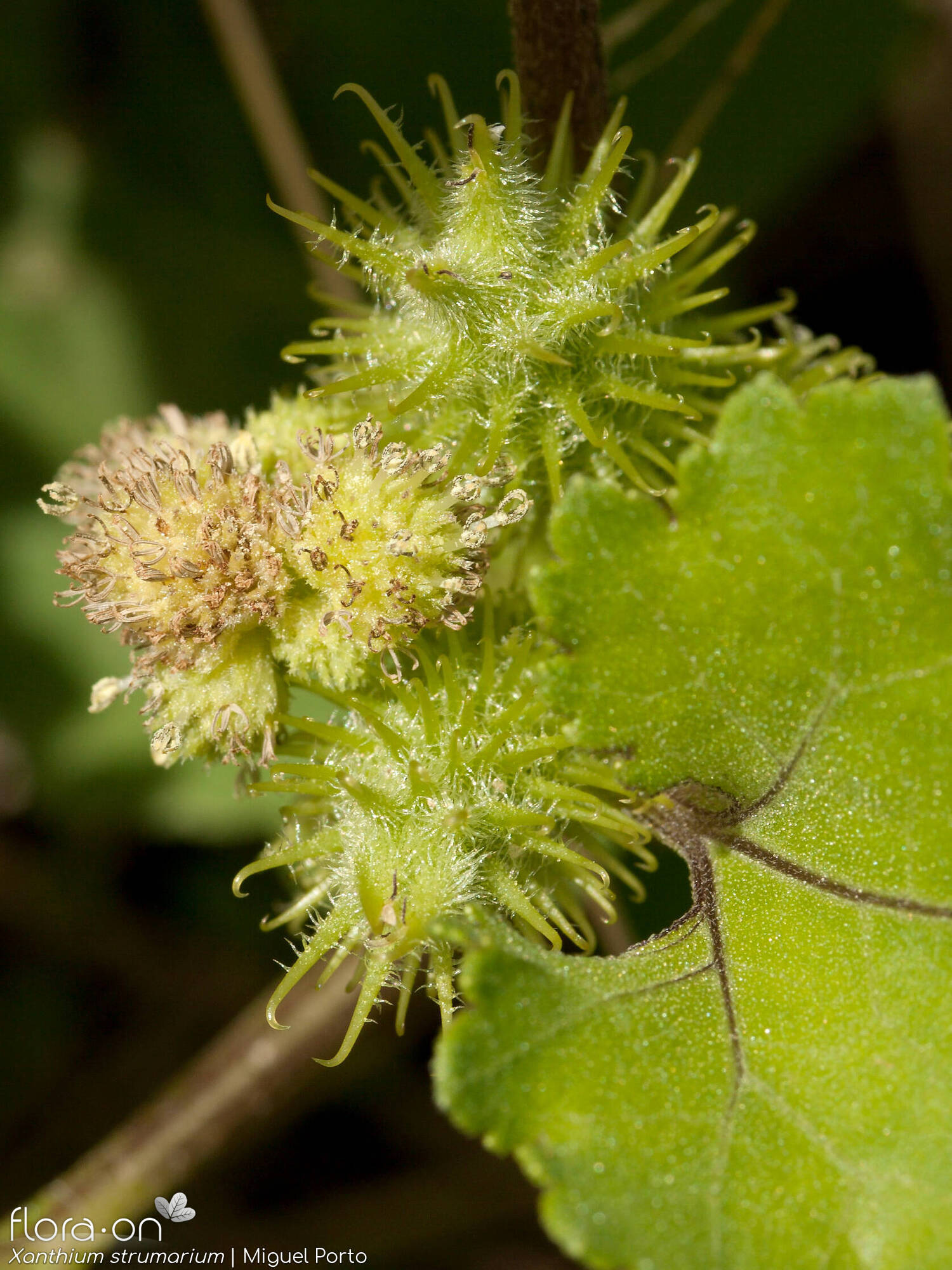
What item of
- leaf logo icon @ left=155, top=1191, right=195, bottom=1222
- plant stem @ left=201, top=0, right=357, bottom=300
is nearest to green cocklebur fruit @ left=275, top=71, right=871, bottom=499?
plant stem @ left=201, top=0, right=357, bottom=300

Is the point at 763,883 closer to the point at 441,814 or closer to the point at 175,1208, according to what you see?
the point at 441,814

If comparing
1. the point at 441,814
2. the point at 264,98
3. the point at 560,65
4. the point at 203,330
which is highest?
the point at 264,98

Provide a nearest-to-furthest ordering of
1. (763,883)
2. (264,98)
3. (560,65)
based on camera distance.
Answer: (763,883), (560,65), (264,98)

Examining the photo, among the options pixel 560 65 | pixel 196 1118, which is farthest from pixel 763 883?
pixel 196 1118

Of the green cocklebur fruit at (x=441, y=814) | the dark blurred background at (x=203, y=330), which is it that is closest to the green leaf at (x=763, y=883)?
the green cocklebur fruit at (x=441, y=814)

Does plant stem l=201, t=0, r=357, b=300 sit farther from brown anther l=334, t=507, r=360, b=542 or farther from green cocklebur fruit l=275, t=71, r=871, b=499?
brown anther l=334, t=507, r=360, b=542

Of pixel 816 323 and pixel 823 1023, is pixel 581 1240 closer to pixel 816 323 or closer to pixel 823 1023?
pixel 823 1023
